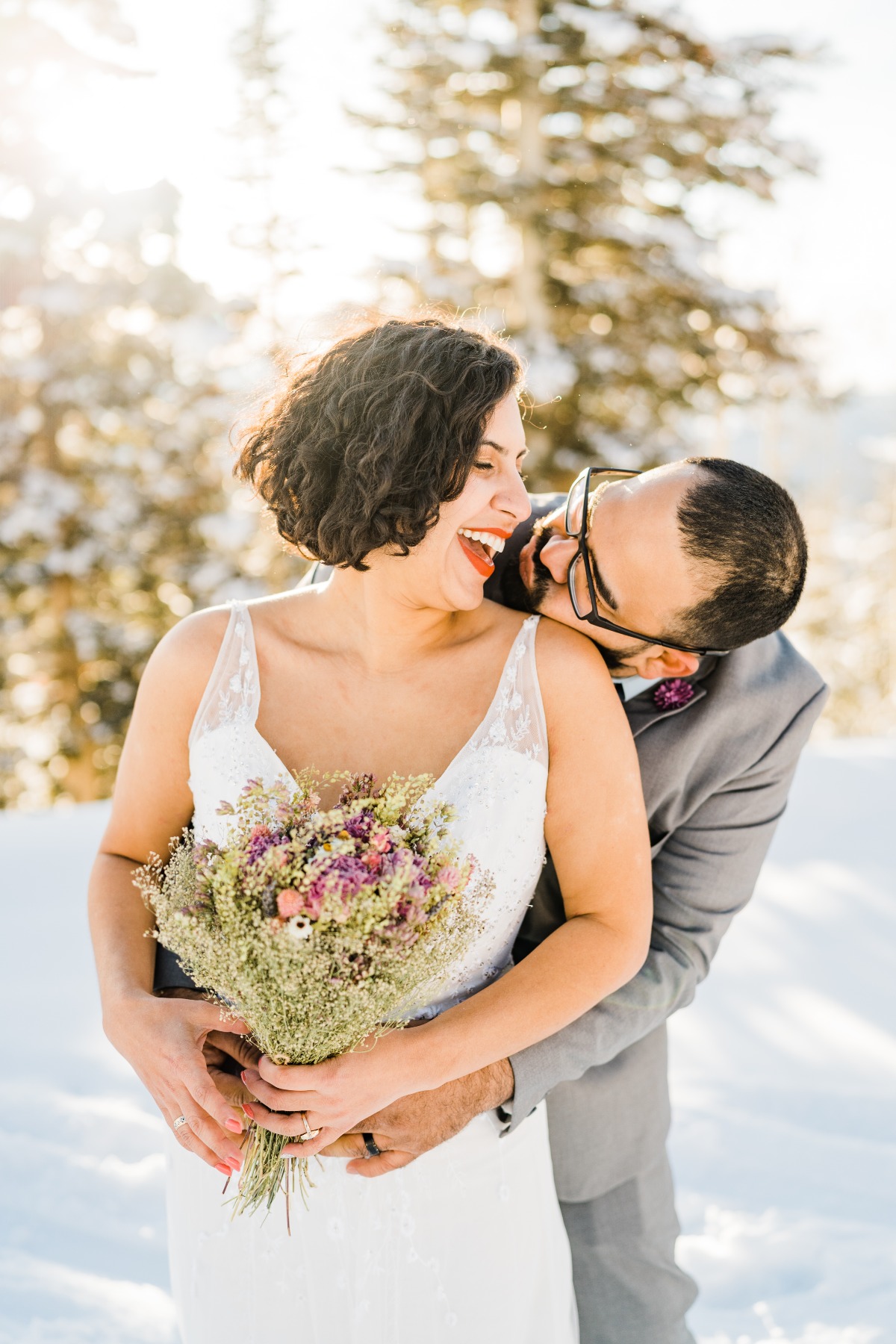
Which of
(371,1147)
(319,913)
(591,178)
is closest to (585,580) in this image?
(319,913)

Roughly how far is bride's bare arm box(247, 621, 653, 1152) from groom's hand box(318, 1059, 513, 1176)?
0.08 metres

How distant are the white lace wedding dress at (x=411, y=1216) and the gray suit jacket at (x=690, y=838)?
0.90ft

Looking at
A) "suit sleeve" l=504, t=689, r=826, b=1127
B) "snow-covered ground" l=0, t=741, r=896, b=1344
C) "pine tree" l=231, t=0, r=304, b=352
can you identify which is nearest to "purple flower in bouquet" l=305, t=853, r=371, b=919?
"suit sleeve" l=504, t=689, r=826, b=1127

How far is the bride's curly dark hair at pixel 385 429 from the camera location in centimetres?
174

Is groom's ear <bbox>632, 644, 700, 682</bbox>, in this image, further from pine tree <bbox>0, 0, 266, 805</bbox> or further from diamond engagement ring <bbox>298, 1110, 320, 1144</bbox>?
pine tree <bbox>0, 0, 266, 805</bbox>

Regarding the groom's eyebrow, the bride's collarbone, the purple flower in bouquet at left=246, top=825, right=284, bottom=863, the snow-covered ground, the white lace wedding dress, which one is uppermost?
the groom's eyebrow

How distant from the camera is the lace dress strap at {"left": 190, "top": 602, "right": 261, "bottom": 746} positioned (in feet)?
6.12

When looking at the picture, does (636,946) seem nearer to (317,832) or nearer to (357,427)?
(317,832)

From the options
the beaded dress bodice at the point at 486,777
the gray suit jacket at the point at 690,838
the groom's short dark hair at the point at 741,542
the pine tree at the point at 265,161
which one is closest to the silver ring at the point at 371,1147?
the beaded dress bodice at the point at 486,777

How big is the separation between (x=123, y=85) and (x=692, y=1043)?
8.08m

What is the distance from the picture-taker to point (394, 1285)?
1.75 metres

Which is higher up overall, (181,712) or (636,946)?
(181,712)

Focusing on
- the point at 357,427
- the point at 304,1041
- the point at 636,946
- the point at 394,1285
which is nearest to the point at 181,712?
the point at 357,427

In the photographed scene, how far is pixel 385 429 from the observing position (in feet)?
5.70
